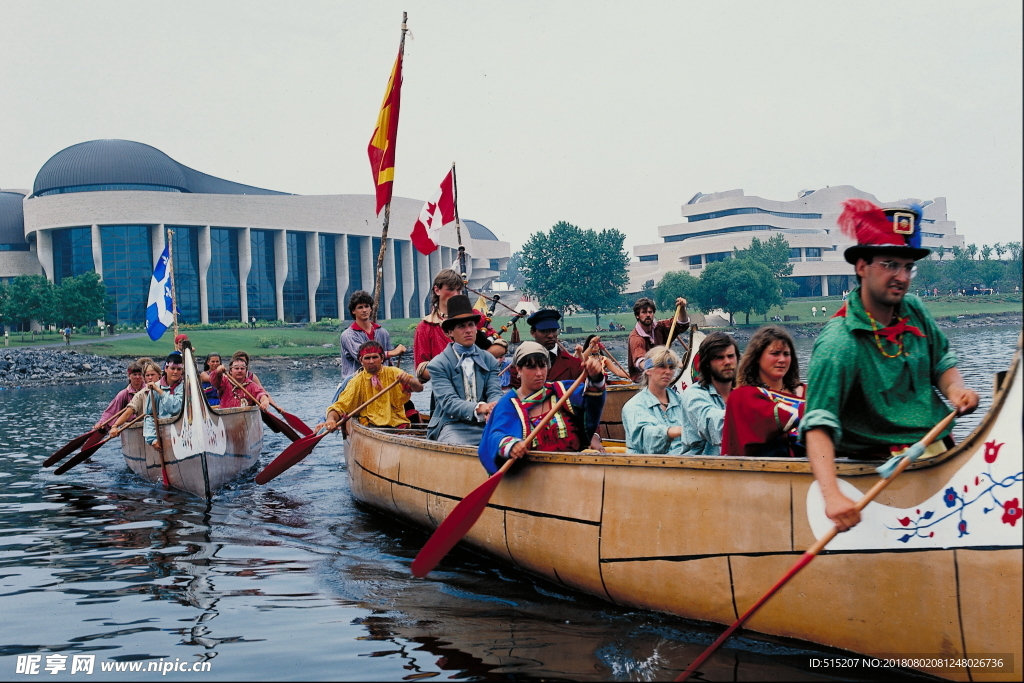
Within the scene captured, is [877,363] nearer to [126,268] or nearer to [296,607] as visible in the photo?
[296,607]

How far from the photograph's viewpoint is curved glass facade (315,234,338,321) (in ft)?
251

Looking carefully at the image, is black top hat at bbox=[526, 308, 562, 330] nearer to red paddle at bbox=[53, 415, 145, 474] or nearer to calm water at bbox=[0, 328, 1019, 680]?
calm water at bbox=[0, 328, 1019, 680]

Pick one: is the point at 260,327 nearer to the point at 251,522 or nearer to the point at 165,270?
the point at 165,270

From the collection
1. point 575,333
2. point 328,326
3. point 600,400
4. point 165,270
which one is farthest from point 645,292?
point 600,400

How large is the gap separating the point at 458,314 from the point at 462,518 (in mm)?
2377

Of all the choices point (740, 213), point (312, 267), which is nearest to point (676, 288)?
point (312, 267)

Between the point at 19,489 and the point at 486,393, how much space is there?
749 centimetres

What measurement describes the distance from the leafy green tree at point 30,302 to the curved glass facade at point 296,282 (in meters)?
20.3

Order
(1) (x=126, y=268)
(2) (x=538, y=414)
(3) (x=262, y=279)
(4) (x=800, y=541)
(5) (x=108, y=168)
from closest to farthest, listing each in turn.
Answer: (4) (x=800, y=541), (2) (x=538, y=414), (1) (x=126, y=268), (5) (x=108, y=168), (3) (x=262, y=279)

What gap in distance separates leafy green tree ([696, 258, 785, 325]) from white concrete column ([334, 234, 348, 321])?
29957 millimetres

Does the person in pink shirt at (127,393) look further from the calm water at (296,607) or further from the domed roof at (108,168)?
the domed roof at (108,168)

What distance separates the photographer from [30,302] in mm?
56562

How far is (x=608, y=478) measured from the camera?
5.18 m

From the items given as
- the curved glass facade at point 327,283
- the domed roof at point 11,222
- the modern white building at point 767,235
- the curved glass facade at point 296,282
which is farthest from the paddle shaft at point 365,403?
the modern white building at point 767,235
